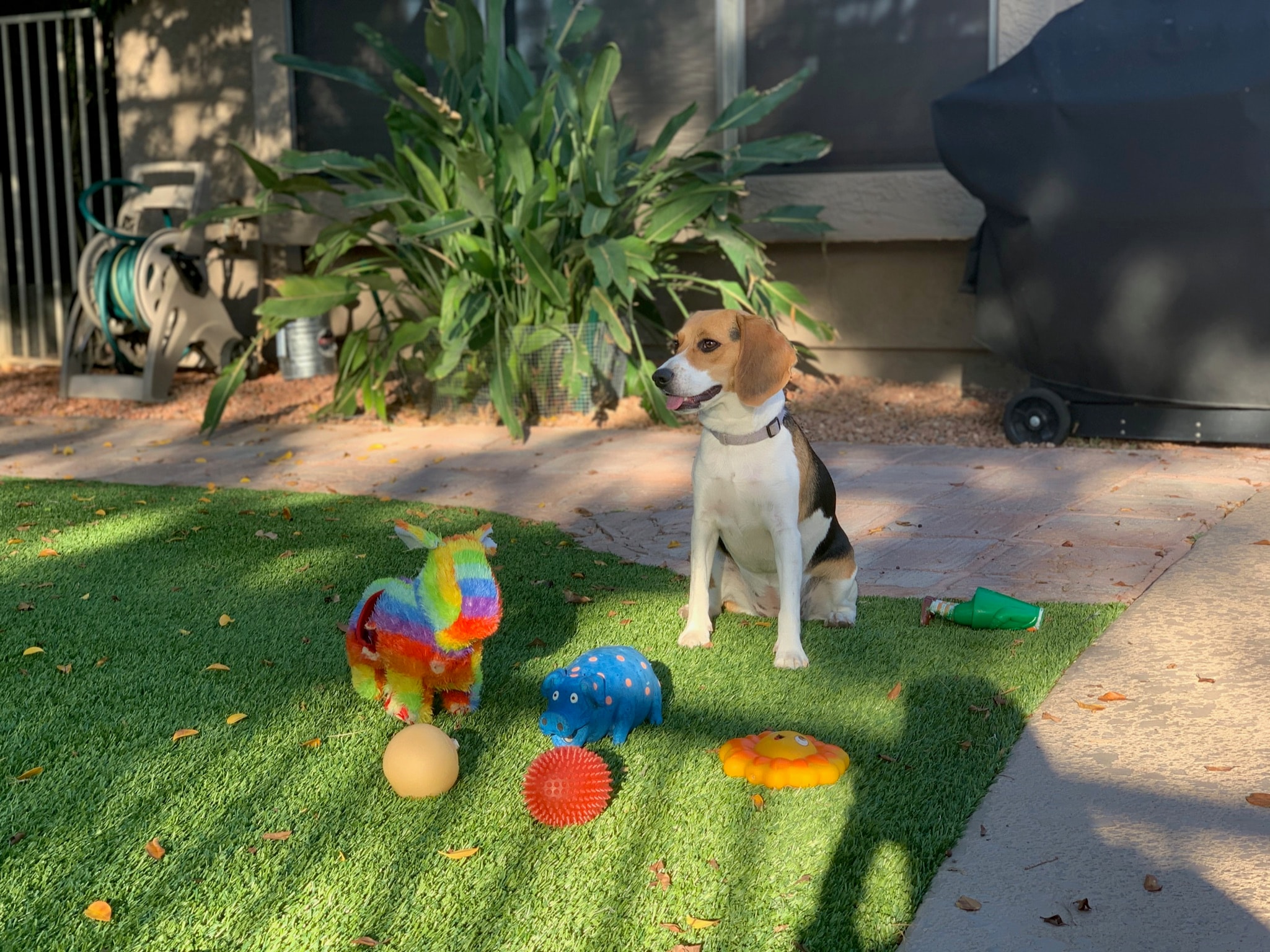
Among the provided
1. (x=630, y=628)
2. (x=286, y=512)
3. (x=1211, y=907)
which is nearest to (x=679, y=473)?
(x=286, y=512)

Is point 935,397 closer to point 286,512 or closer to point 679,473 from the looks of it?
point 679,473

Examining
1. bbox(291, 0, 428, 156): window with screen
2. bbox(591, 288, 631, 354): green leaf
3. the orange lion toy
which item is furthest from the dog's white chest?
bbox(291, 0, 428, 156): window with screen

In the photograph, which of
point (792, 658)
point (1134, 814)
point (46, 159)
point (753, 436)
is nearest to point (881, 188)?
point (753, 436)

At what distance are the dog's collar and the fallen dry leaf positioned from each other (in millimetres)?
1384

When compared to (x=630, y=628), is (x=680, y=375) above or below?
above

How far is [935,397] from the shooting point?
25.6ft

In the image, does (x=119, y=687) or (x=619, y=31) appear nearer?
(x=119, y=687)

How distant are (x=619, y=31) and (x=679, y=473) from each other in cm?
411

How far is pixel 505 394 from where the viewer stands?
21.4ft

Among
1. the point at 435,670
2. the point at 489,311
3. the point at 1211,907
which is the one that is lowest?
the point at 1211,907

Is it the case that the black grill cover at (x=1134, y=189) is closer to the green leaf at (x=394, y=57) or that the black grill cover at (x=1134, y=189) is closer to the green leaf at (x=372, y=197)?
the green leaf at (x=372, y=197)

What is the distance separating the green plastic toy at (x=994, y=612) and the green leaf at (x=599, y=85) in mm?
3940

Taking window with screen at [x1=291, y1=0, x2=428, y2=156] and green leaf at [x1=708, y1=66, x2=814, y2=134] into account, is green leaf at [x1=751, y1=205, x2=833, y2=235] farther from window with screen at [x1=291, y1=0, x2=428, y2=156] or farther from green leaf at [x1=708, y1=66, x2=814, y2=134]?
window with screen at [x1=291, y1=0, x2=428, y2=156]

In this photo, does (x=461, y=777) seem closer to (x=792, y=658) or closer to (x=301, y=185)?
(x=792, y=658)
